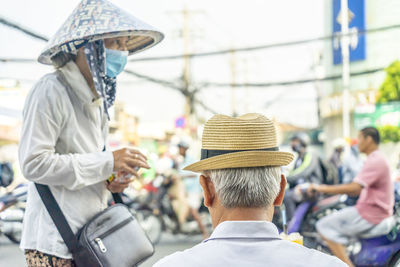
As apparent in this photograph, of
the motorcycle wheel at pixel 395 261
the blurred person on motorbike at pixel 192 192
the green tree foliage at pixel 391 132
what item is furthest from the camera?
the green tree foliage at pixel 391 132

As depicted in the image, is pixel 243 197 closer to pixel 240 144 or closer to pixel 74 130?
pixel 240 144

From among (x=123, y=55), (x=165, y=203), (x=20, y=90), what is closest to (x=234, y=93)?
(x=20, y=90)

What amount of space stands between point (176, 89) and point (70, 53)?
48.9 ft

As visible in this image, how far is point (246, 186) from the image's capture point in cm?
131

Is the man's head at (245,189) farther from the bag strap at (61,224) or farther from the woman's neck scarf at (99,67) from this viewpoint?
the woman's neck scarf at (99,67)

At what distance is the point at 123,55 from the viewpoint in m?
2.38

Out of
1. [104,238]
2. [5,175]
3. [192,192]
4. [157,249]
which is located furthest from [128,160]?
[192,192]

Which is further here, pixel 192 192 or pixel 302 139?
pixel 192 192

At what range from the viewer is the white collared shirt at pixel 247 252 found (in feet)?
3.97

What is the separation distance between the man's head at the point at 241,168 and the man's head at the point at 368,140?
3.96m

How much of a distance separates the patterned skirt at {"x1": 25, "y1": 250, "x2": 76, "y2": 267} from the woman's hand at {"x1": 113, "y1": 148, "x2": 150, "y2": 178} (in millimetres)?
A: 397

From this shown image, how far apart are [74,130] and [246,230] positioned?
1.05 m

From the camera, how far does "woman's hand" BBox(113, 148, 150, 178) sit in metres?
2.11

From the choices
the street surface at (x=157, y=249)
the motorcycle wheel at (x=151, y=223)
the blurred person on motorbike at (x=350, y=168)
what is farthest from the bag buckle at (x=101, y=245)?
the blurred person on motorbike at (x=350, y=168)
